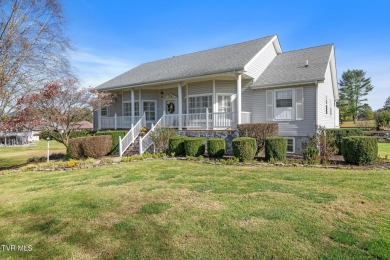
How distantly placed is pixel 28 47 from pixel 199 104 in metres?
8.71

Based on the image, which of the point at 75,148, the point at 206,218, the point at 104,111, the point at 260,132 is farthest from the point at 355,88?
the point at 206,218

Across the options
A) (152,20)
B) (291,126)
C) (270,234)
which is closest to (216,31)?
(152,20)

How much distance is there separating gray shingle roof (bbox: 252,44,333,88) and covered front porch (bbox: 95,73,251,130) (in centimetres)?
142

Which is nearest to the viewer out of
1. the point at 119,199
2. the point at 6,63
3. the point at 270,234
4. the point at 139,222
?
the point at 270,234

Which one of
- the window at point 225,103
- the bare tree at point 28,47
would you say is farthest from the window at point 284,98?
the bare tree at point 28,47

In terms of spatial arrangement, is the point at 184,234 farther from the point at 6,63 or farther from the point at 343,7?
the point at 343,7

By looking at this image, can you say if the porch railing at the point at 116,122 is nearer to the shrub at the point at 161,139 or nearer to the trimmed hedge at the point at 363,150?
the shrub at the point at 161,139

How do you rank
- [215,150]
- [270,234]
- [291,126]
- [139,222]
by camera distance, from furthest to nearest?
[291,126], [215,150], [139,222], [270,234]

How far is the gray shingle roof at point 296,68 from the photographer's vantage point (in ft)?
39.5

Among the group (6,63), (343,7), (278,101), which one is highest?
(343,7)

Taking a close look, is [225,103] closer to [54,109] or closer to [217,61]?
[217,61]

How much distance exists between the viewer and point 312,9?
1267 cm

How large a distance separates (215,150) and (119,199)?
5.99 meters

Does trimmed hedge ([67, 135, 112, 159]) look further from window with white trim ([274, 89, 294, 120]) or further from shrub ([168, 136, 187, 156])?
window with white trim ([274, 89, 294, 120])
